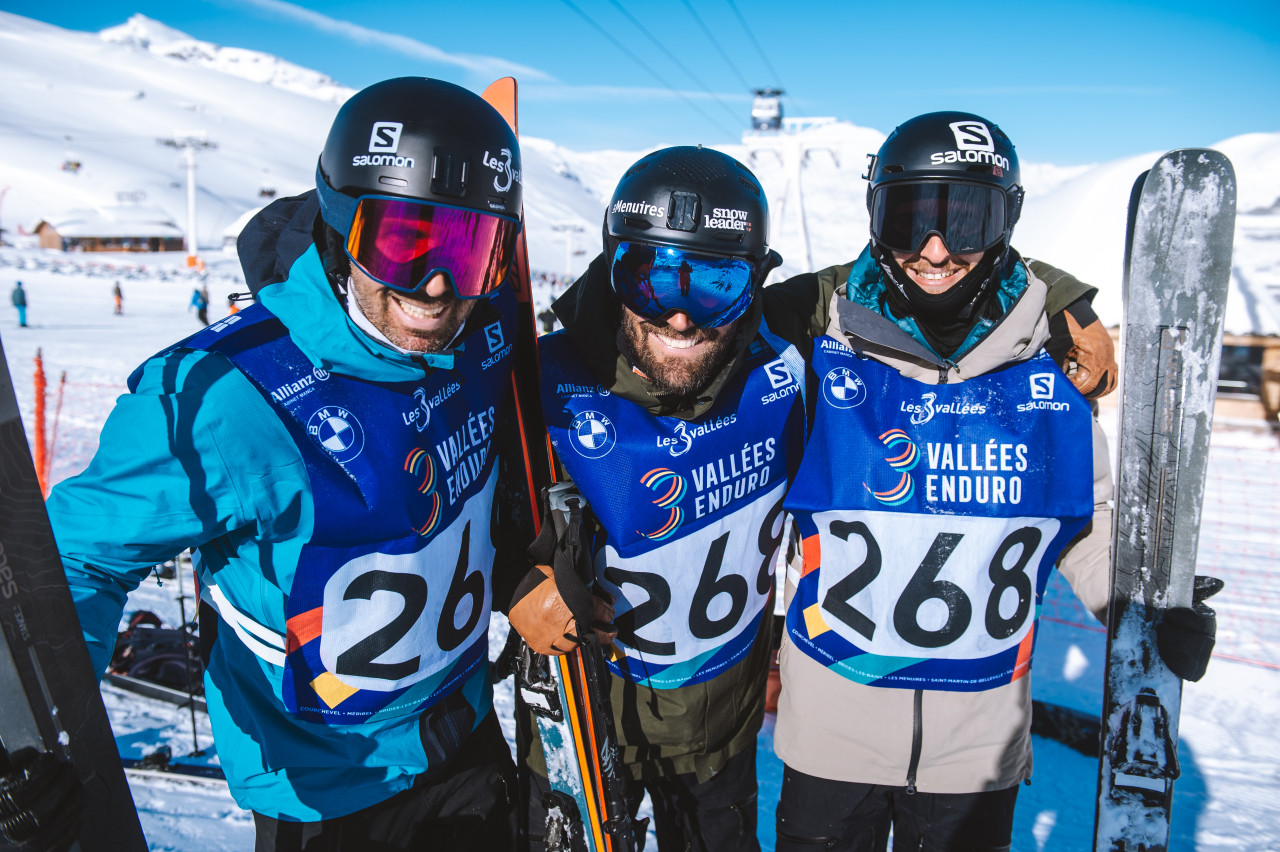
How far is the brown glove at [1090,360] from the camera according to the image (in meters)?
2.21

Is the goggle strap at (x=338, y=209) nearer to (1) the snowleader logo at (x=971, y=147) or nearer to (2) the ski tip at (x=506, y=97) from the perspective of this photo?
(2) the ski tip at (x=506, y=97)

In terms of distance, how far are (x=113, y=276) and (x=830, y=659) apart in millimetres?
35626

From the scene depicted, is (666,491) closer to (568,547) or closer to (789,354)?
(568,547)

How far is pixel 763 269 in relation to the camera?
95.5 inches

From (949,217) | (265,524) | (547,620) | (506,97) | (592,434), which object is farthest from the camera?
(506,97)

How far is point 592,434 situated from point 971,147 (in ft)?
5.04

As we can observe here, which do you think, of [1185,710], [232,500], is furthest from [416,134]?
[1185,710]

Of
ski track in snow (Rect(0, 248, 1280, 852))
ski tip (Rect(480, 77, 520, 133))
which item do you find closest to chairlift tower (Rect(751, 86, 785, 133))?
ski track in snow (Rect(0, 248, 1280, 852))

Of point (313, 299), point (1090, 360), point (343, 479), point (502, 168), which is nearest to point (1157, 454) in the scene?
point (1090, 360)

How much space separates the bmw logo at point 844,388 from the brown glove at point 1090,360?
25.7 inches

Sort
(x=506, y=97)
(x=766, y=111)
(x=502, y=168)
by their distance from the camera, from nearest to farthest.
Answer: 1. (x=502, y=168)
2. (x=506, y=97)
3. (x=766, y=111)

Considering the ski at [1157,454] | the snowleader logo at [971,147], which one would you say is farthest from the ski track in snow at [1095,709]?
the snowleader logo at [971,147]

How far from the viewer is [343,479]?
175 centimetres

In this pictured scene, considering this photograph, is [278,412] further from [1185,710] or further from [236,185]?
[236,185]
